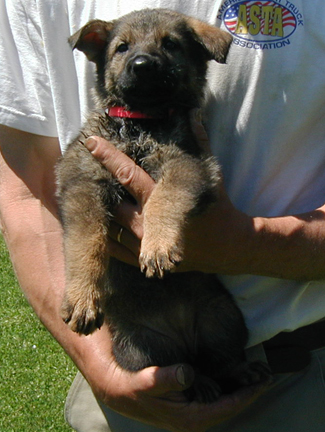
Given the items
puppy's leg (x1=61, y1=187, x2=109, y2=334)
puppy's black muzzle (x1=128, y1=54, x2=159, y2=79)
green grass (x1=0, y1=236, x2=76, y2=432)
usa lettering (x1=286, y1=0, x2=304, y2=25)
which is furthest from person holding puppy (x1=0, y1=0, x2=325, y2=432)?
green grass (x1=0, y1=236, x2=76, y2=432)

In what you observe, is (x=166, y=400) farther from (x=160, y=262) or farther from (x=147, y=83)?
(x=147, y=83)

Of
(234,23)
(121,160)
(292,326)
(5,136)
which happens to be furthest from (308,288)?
(5,136)

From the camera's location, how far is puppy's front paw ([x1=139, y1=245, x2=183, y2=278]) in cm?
254

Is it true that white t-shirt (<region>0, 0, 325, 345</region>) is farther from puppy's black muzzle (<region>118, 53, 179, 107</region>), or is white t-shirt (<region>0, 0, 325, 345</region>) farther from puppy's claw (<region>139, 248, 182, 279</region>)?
puppy's claw (<region>139, 248, 182, 279</region>)

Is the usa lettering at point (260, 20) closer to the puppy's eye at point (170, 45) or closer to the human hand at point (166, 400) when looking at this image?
the puppy's eye at point (170, 45)

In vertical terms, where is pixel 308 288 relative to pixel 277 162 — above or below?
below

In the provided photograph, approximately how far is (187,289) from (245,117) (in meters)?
0.99

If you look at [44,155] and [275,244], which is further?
[44,155]

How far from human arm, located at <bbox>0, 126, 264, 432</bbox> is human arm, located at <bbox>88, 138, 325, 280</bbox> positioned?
2.04ft

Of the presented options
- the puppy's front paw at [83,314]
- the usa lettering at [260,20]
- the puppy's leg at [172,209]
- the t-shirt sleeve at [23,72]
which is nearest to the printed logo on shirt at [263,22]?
the usa lettering at [260,20]

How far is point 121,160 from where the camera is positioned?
2789 millimetres

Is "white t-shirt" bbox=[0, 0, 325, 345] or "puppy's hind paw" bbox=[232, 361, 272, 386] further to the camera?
"puppy's hind paw" bbox=[232, 361, 272, 386]

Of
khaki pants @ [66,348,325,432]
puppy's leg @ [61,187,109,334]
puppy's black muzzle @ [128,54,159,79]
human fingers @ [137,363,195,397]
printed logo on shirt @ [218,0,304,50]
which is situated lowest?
khaki pants @ [66,348,325,432]

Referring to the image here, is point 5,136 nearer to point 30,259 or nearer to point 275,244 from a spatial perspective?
point 30,259
